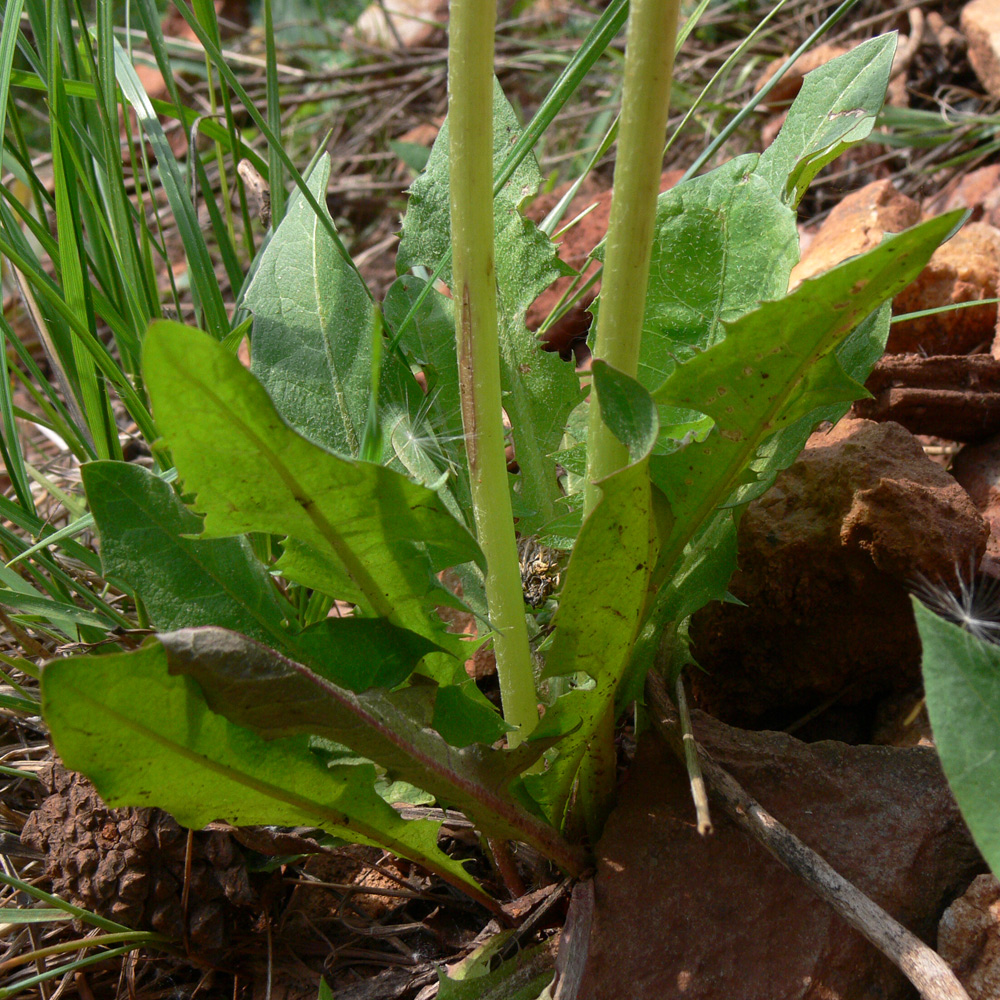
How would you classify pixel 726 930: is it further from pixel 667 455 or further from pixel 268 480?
pixel 268 480

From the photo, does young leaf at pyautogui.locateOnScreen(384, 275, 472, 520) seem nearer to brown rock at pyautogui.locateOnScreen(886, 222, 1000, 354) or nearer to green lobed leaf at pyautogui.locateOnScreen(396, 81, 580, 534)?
green lobed leaf at pyautogui.locateOnScreen(396, 81, 580, 534)

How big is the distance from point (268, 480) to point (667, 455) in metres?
0.41

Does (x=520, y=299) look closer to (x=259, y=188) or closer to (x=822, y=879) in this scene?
(x=259, y=188)

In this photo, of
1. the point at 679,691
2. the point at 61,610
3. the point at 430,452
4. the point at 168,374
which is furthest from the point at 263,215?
the point at 679,691

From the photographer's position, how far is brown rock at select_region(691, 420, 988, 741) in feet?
3.73

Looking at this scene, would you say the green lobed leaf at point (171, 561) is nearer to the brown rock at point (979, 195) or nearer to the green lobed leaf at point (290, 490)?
the green lobed leaf at point (290, 490)

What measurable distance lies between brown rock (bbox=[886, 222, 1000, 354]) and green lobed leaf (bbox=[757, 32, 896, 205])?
0.54 meters

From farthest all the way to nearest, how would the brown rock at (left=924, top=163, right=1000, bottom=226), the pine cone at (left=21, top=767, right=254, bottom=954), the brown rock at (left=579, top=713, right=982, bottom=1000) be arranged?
1. the brown rock at (left=924, top=163, right=1000, bottom=226)
2. the pine cone at (left=21, top=767, right=254, bottom=954)
3. the brown rock at (left=579, top=713, right=982, bottom=1000)

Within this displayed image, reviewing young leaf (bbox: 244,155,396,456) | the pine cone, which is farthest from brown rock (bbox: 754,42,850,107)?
the pine cone

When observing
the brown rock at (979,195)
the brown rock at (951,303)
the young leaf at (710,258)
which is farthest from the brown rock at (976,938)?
the brown rock at (979,195)

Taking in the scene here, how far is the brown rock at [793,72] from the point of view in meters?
2.52

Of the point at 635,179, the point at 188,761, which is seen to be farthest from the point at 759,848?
the point at 635,179

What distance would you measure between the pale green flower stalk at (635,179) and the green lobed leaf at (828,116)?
17.7 inches

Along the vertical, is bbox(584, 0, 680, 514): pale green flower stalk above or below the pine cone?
above
